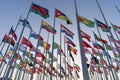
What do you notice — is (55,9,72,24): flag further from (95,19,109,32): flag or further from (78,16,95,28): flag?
(95,19,109,32): flag

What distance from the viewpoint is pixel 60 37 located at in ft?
72.4

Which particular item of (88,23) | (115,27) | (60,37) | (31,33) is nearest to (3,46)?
(31,33)

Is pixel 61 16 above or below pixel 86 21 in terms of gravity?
below

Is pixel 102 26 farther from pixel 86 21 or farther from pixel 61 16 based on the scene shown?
pixel 61 16

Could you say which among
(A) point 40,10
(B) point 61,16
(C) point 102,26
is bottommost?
(A) point 40,10

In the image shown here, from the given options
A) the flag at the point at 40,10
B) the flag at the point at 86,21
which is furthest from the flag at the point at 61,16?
the flag at the point at 86,21

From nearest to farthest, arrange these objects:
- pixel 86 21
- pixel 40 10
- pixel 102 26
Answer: pixel 86 21
pixel 40 10
pixel 102 26

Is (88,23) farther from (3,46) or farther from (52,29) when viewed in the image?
(3,46)

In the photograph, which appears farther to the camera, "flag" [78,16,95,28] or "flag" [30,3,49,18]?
"flag" [30,3,49,18]

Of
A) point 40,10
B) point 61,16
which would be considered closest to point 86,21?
point 61,16

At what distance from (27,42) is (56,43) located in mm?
4988

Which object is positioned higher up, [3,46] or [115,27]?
[115,27]

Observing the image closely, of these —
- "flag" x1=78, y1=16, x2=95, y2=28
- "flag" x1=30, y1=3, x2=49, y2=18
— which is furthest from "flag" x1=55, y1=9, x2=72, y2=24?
"flag" x1=78, y1=16, x2=95, y2=28

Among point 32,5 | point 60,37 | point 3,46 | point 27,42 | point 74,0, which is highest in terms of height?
point 74,0
